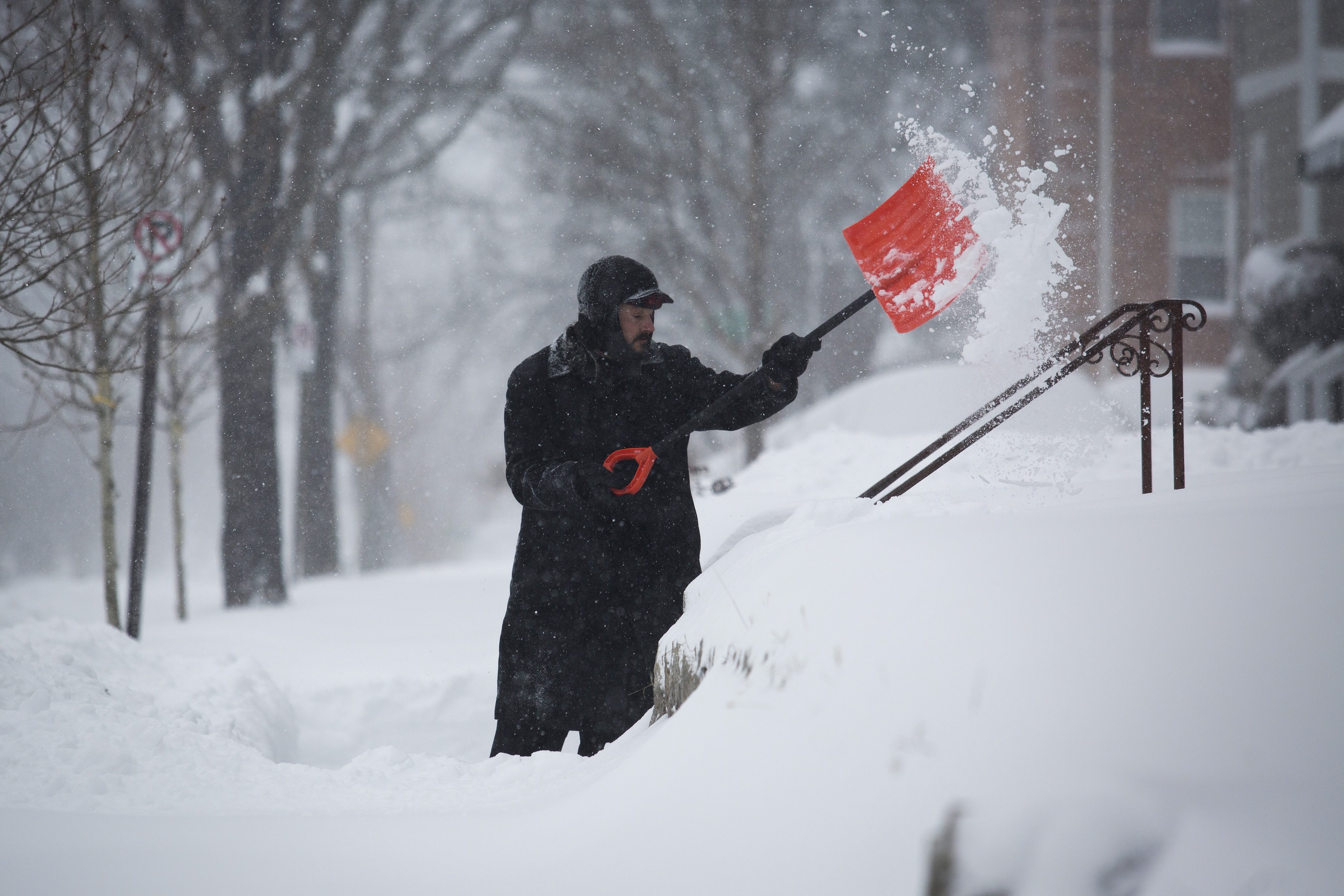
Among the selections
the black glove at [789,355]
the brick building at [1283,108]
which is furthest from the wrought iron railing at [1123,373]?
the brick building at [1283,108]

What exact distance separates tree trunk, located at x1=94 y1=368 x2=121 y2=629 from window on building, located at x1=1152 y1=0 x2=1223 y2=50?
15.9 meters

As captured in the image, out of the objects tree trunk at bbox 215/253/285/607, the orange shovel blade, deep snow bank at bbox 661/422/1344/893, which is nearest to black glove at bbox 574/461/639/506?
deep snow bank at bbox 661/422/1344/893

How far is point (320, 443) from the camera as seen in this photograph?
1281 centimetres

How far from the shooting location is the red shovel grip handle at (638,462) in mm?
3334

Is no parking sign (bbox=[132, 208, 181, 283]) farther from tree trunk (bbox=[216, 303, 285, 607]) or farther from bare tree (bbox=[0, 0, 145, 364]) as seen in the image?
tree trunk (bbox=[216, 303, 285, 607])

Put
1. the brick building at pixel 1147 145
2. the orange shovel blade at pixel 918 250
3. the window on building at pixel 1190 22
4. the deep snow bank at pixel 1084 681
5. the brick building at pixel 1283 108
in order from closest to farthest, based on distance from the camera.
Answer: the deep snow bank at pixel 1084 681 < the orange shovel blade at pixel 918 250 < the brick building at pixel 1283 108 < the brick building at pixel 1147 145 < the window on building at pixel 1190 22

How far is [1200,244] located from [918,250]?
14902mm

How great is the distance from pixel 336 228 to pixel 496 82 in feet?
9.60

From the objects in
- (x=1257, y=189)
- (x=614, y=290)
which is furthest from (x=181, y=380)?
(x=1257, y=189)

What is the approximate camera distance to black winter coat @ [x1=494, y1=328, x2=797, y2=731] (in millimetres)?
3625

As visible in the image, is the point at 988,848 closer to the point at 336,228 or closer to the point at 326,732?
the point at 326,732

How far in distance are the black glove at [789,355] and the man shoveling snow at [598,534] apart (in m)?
0.20

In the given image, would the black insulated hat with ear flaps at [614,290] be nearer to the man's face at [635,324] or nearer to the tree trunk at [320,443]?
the man's face at [635,324]

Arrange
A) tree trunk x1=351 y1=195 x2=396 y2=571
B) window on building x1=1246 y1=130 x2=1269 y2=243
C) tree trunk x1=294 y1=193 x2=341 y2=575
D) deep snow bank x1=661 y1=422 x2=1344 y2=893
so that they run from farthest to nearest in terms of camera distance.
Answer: tree trunk x1=351 y1=195 x2=396 y2=571, window on building x1=1246 y1=130 x2=1269 y2=243, tree trunk x1=294 y1=193 x2=341 y2=575, deep snow bank x1=661 y1=422 x2=1344 y2=893
